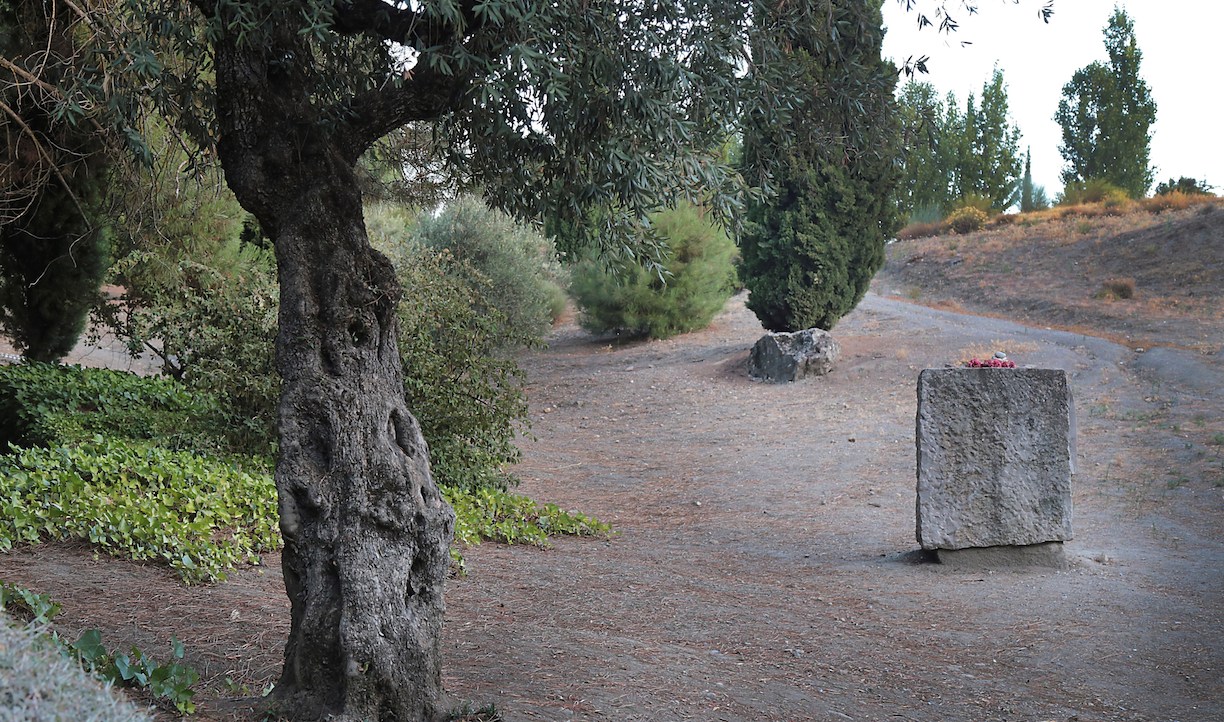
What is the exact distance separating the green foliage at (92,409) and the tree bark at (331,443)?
5206 millimetres

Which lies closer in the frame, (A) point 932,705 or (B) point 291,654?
(B) point 291,654

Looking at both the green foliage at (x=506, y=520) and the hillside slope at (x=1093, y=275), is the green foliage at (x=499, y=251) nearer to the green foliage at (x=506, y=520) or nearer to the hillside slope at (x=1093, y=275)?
the hillside slope at (x=1093, y=275)

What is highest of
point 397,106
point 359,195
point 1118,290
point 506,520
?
point 1118,290

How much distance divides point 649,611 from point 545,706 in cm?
199

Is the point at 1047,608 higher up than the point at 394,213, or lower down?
lower down

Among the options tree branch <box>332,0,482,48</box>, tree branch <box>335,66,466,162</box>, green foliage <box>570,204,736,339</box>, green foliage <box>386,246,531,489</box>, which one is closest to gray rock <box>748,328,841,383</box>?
green foliage <box>570,204,736,339</box>

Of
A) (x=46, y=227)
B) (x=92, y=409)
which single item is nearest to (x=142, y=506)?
(x=92, y=409)

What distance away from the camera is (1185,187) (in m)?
34.9

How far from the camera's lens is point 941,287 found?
94.3 feet

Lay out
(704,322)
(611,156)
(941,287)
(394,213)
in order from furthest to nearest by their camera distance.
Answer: (941,287) → (704,322) → (394,213) → (611,156)

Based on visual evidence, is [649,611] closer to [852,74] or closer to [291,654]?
[291,654]

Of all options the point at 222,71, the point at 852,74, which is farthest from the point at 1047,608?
the point at 222,71

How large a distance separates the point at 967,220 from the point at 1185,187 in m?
7.50

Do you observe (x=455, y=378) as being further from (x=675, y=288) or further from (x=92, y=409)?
(x=675, y=288)
